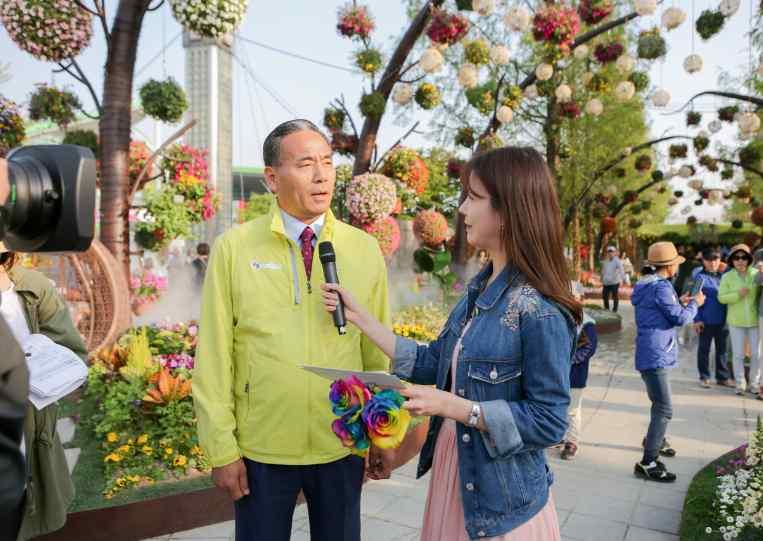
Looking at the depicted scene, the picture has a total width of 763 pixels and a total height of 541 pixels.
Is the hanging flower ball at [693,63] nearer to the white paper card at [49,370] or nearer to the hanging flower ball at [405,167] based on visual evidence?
the hanging flower ball at [405,167]

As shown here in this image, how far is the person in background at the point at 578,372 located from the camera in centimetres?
446

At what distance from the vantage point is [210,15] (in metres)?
4.49

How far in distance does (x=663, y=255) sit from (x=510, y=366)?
10.9 feet

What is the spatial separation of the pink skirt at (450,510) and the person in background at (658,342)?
2.85 meters

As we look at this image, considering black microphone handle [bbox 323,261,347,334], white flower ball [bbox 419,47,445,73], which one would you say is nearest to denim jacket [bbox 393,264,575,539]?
black microphone handle [bbox 323,261,347,334]

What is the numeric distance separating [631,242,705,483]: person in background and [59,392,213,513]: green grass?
3278mm

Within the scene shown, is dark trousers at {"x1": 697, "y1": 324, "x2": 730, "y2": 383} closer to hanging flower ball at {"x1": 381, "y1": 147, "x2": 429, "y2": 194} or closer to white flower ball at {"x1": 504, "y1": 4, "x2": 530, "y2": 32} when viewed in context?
hanging flower ball at {"x1": 381, "y1": 147, "x2": 429, "y2": 194}

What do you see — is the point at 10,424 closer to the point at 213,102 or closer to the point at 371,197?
the point at 371,197

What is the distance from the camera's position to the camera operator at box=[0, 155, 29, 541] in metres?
1.09

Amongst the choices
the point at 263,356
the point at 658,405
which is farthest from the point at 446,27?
the point at 263,356

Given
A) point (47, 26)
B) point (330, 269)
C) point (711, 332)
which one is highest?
point (47, 26)

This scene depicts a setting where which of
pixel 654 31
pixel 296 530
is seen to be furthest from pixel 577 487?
pixel 654 31

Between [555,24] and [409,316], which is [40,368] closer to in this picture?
[409,316]

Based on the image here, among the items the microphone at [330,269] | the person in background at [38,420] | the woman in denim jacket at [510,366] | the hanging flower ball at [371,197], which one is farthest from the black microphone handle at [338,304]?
the hanging flower ball at [371,197]
